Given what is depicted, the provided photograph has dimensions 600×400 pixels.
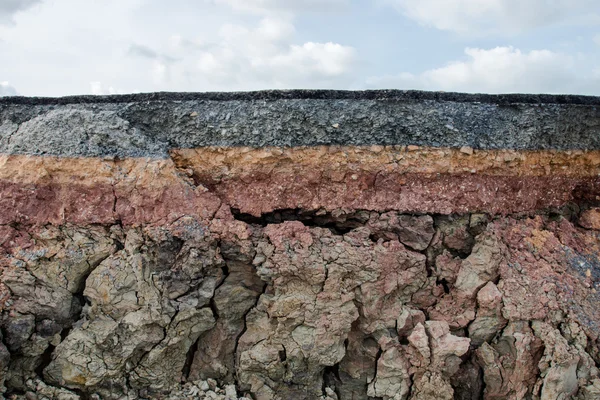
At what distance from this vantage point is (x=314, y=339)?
3318mm

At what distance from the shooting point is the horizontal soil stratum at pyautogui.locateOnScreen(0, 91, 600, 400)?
10.7ft

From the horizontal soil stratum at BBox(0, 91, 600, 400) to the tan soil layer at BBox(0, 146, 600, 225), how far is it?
0.01 metres

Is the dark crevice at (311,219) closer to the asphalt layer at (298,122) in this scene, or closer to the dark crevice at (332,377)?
the asphalt layer at (298,122)

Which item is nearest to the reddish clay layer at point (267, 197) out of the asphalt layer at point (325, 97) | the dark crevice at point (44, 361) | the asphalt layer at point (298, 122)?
the asphalt layer at point (298, 122)

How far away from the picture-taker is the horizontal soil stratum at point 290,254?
3.27 metres

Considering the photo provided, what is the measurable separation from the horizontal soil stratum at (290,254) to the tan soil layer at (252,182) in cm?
1

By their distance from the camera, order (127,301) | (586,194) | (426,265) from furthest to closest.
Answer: (586,194) → (426,265) → (127,301)

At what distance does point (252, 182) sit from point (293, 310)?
3.28 feet

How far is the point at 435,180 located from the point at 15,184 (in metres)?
3.15

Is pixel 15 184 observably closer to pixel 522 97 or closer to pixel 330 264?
pixel 330 264

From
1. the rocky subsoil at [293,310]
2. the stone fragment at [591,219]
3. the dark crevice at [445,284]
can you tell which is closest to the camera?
the rocky subsoil at [293,310]

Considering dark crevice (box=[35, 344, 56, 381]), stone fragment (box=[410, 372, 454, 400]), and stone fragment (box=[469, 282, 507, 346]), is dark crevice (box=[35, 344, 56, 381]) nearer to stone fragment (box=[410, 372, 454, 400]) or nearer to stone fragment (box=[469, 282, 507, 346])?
stone fragment (box=[410, 372, 454, 400])

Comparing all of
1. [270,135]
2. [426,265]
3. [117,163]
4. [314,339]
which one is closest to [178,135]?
[117,163]

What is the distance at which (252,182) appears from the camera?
3424mm
